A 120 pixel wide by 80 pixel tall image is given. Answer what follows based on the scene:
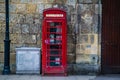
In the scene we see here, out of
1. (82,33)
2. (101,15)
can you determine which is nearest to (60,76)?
(82,33)

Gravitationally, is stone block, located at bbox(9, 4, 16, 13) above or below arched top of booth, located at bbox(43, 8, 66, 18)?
above

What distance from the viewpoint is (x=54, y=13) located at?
461 inches

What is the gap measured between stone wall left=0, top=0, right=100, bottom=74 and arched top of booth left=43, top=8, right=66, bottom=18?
1.20ft

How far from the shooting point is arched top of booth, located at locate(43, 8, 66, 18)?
38.3ft

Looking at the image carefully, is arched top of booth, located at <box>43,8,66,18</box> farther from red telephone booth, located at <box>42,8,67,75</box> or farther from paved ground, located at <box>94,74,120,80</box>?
paved ground, located at <box>94,74,120,80</box>

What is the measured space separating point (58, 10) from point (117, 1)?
6.54ft

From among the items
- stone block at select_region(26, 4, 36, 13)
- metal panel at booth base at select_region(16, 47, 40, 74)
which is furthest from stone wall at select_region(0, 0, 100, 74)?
metal panel at booth base at select_region(16, 47, 40, 74)

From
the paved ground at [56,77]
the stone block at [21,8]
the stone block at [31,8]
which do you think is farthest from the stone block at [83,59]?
the stone block at [21,8]

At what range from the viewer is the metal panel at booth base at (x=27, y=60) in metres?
11.9

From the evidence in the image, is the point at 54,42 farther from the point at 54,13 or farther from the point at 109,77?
the point at 109,77

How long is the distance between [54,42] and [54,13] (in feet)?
2.97

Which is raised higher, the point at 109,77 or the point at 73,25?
the point at 73,25

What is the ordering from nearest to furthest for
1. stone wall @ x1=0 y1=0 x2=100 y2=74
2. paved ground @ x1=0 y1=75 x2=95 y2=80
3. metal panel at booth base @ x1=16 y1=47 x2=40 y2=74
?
paved ground @ x1=0 y1=75 x2=95 y2=80 < metal panel at booth base @ x1=16 y1=47 x2=40 y2=74 < stone wall @ x1=0 y1=0 x2=100 y2=74

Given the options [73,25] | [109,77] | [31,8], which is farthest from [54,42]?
[109,77]
